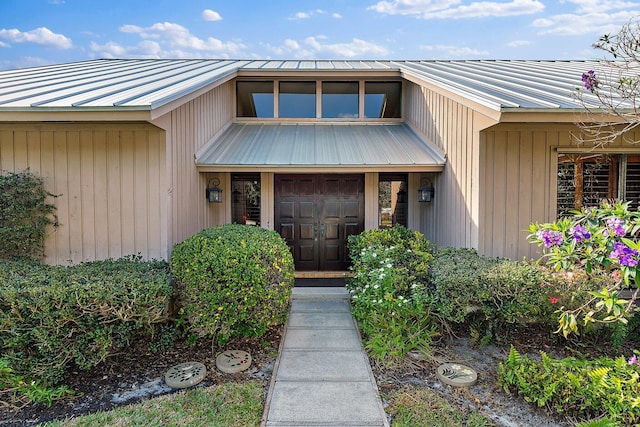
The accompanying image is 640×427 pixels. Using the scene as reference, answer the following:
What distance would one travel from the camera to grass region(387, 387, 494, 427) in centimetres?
320

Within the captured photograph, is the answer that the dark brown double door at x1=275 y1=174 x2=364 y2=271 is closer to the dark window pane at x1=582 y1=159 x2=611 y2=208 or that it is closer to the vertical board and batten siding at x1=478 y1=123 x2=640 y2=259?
the vertical board and batten siding at x1=478 y1=123 x2=640 y2=259

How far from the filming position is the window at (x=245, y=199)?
795cm

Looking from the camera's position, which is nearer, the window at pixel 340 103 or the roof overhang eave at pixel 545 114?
the roof overhang eave at pixel 545 114

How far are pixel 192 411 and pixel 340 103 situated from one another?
733 cm

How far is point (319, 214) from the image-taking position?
26.1 ft

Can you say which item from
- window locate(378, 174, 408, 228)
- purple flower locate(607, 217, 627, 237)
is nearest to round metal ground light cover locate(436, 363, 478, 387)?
purple flower locate(607, 217, 627, 237)

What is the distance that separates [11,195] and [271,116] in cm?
545

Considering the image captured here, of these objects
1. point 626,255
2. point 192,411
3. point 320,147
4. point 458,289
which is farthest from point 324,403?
point 320,147

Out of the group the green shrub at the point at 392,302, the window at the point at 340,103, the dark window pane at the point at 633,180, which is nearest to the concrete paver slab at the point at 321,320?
the green shrub at the point at 392,302

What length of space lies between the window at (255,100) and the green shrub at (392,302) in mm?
4976

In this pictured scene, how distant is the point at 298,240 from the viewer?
7.96m

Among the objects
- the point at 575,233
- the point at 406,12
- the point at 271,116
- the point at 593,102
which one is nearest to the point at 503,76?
the point at 593,102

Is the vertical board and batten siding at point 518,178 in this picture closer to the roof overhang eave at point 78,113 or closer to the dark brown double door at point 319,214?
the dark brown double door at point 319,214

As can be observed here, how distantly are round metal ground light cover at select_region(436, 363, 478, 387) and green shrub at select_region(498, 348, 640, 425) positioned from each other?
32 centimetres
